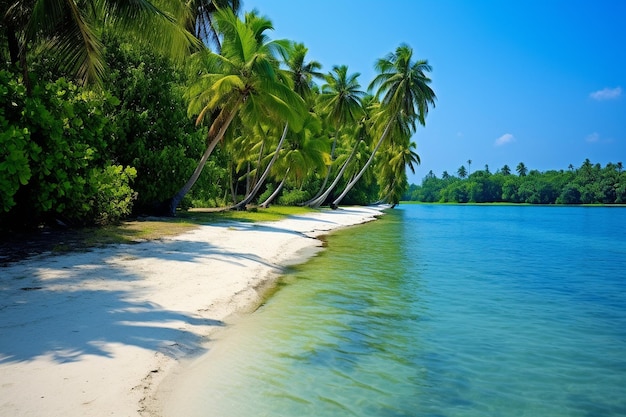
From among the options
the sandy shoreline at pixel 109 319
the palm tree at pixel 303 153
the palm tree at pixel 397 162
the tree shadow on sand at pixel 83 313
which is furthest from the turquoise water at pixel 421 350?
the palm tree at pixel 397 162

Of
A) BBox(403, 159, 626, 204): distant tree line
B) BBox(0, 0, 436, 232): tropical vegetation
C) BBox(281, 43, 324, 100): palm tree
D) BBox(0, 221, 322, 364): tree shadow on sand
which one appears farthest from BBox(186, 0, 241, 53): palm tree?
BBox(403, 159, 626, 204): distant tree line

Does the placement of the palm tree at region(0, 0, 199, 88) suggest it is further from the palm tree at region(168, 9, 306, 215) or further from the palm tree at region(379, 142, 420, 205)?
the palm tree at region(379, 142, 420, 205)

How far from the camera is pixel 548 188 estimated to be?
4183 inches

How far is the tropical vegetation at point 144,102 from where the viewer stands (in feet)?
33.7

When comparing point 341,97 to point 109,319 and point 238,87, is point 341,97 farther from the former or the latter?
point 109,319

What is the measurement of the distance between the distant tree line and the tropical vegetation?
271 ft

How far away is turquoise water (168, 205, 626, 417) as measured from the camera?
4.14m

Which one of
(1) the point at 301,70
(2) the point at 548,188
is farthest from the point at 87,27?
(2) the point at 548,188

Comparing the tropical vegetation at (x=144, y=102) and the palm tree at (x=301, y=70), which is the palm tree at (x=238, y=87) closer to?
the tropical vegetation at (x=144, y=102)

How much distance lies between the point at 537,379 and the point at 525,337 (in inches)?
64.2

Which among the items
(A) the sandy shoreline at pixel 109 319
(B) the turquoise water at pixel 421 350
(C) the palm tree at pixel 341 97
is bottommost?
(B) the turquoise water at pixel 421 350

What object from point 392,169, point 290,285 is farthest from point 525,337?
point 392,169

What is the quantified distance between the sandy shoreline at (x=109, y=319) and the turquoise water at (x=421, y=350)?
463 mm

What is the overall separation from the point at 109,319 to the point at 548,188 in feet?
383
